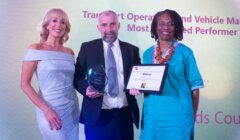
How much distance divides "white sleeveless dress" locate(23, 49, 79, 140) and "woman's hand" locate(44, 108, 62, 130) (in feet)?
0.23

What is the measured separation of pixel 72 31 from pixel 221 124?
1.58m

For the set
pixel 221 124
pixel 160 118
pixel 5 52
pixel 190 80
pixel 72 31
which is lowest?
pixel 221 124

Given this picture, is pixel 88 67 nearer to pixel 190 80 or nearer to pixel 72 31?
pixel 72 31

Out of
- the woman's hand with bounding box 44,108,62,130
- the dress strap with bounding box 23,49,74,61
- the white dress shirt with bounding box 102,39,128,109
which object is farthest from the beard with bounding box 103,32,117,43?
the woman's hand with bounding box 44,108,62,130

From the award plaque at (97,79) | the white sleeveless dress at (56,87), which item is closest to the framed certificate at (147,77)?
the award plaque at (97,79)

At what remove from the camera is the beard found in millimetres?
2416

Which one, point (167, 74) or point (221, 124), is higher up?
point (167, 74)

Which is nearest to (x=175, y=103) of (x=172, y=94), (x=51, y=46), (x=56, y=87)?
(x=172, y=94)

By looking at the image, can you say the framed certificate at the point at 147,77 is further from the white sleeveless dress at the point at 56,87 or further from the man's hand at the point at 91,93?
the white sleeveless dress at the point at 56,87

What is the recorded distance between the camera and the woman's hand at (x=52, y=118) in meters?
2.31

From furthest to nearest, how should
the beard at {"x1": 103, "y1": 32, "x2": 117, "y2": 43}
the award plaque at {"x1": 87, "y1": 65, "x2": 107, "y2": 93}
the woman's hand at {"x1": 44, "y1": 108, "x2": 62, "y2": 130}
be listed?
the beard at {"x1": 103, "y1": 32, "x2": 117, "y2": 43} < the woman's hand at {"x1": 44, "y1": 108, "x2": 62, "y2": 130} < the award plaque at {"x1": 87, "y1": 65, "x2": 107, "y2": 93}

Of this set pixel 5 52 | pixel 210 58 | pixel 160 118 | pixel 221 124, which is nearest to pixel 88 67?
pixel 160 118

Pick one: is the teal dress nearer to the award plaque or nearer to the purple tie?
the purple tie

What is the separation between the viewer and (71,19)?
2803 mm
